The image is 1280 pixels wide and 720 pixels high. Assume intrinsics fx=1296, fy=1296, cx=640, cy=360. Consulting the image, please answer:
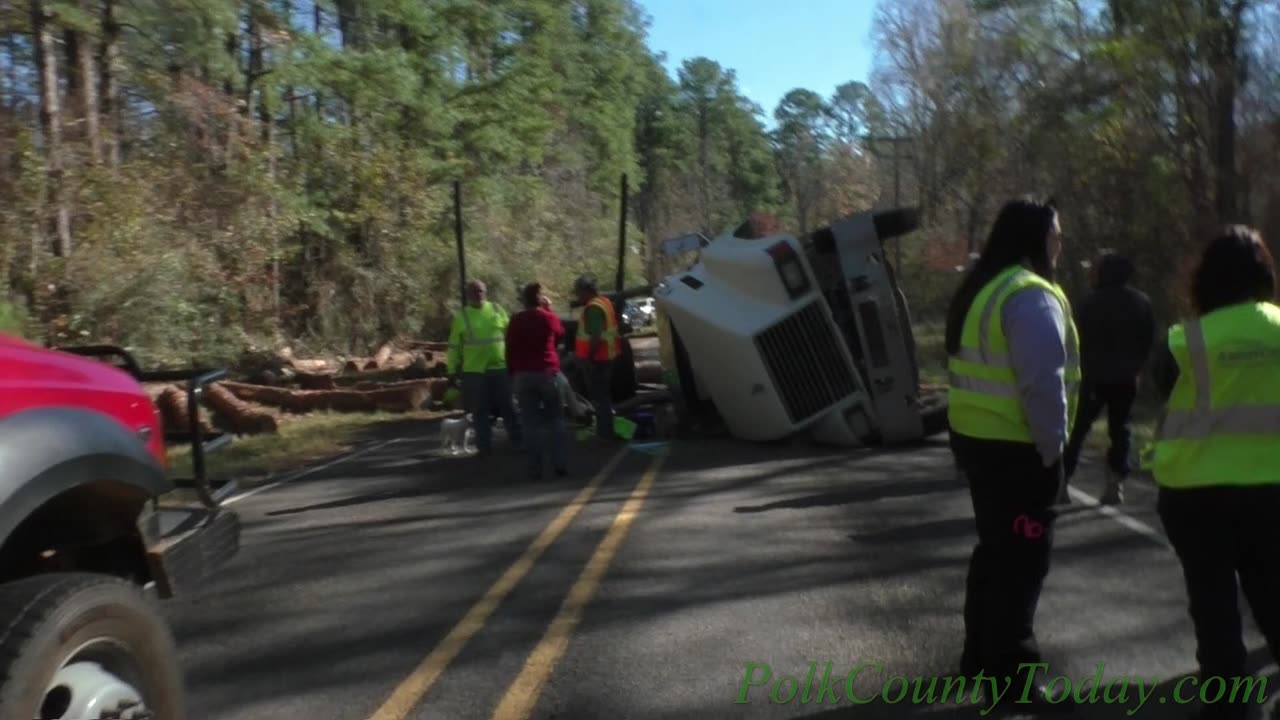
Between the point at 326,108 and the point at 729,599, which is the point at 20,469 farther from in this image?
the point at 326,108

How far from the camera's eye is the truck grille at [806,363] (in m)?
13.4

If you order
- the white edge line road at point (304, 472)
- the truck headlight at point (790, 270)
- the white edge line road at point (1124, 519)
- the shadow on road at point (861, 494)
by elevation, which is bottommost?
the white edge line road at point (1124, 519)

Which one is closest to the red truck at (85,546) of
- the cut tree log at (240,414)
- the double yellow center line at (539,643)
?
A: the double yellow center line at (539,643)

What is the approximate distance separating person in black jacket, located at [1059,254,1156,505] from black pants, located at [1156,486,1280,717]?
4.83 m

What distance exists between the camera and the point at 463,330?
544 inches

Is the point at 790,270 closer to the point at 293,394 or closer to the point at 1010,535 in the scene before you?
the point at 1010,535

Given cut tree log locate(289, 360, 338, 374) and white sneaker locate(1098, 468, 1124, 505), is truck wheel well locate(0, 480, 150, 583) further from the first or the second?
cut tree log locate(289, 360, 338, 374)

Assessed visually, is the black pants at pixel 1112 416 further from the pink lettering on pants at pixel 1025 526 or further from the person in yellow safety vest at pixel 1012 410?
the pink lettering on pants at pixel 1025 526

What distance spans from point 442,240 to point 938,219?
19.2 m

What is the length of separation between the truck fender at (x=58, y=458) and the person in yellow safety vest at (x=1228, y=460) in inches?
137

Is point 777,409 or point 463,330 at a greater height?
point 463,330

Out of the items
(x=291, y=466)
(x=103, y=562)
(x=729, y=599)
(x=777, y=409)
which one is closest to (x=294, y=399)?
(x=291, y=466)

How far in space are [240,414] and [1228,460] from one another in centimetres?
1577

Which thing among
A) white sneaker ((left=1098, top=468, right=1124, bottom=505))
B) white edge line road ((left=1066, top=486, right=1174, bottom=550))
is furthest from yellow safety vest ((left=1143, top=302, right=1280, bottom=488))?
white sneaker ((left=1098, top=468, right=1124, bottom=505))
